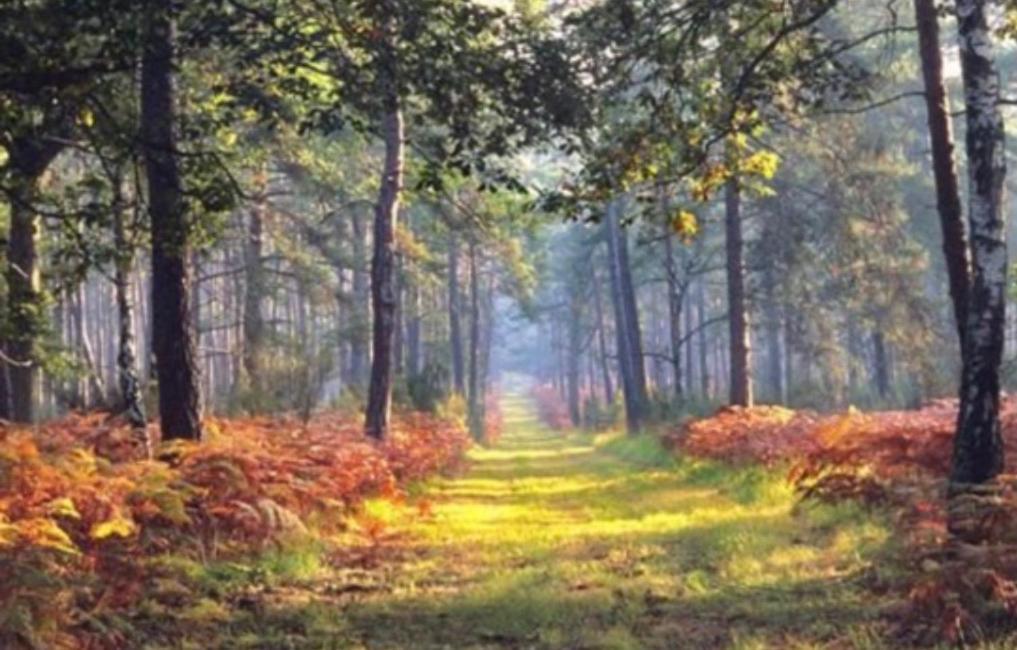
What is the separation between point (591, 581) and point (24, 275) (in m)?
6.46

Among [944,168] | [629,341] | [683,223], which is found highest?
[944,168]

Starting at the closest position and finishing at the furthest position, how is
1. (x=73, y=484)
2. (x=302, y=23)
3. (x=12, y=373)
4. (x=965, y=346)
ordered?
1. (x=73, y=484)
2. (x=965, y=346)
3. (x=302, y=23)
4. (x=12, y=373)

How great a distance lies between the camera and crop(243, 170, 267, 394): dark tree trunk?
22.2 meters

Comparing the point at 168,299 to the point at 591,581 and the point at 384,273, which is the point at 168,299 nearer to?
the point at 591,581

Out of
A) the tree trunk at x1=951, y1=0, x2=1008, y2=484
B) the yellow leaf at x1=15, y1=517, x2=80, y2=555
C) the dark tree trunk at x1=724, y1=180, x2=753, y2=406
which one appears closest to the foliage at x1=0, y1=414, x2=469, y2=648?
the yellow leaf at x1=15, y1=517, x2=80, y2=555

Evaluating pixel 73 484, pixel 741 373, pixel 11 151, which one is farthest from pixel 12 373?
pixel 741 373

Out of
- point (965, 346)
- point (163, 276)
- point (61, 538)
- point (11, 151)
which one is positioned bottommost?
point (61, 538)

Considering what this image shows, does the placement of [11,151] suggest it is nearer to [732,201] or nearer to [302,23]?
[302,23]

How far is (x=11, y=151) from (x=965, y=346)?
7.57 meters

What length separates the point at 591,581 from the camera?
340 inches

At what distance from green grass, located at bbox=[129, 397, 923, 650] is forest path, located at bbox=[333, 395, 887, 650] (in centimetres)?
A: 2

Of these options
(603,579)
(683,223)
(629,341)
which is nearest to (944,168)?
(683,223)

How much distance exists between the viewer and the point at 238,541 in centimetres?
931

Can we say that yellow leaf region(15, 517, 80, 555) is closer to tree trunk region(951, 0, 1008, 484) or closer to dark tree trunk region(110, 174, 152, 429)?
dark tree trunk region(110, 174, 152, 429)
